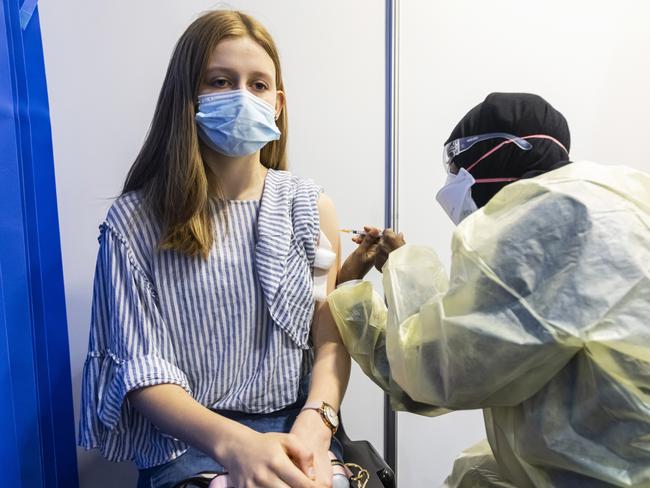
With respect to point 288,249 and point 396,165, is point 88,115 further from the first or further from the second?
point 396,165

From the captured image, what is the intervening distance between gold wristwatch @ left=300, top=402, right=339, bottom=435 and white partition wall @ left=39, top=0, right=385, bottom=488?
24.5 inches

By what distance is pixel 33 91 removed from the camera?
3.29ft

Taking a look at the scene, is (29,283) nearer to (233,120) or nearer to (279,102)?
(233,120)

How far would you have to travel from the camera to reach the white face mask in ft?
3.10

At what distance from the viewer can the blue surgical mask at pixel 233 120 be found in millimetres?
935

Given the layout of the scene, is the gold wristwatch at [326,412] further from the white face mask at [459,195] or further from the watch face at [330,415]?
the white face mask at [459,195]

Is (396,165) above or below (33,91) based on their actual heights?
below

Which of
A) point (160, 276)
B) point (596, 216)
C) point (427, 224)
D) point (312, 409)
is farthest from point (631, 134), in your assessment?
point (160, 276)

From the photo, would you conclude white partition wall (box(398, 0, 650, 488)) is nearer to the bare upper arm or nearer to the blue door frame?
the bare upper arm

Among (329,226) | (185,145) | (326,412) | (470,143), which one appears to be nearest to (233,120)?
(185,145)

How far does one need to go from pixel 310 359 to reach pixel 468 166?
20.8 inches

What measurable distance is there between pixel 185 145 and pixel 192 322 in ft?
1.15

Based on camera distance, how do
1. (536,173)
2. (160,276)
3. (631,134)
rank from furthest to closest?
(631,134) < (160,276) < (536,173)

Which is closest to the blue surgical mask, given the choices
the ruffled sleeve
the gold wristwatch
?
the ruffled sleeve
